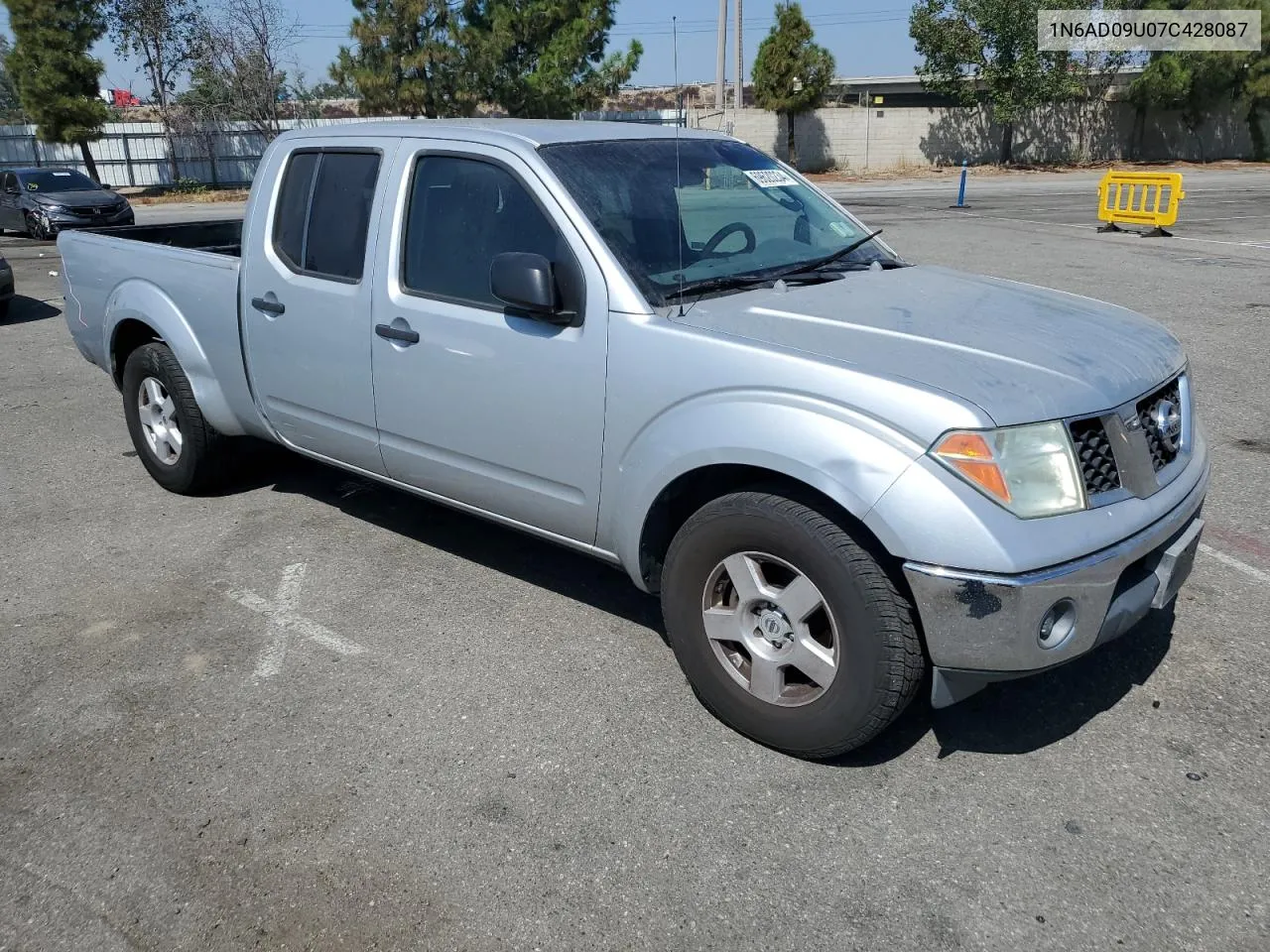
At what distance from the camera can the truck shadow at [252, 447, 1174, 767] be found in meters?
3.45

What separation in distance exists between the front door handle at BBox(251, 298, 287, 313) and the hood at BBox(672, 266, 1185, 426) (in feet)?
6.67

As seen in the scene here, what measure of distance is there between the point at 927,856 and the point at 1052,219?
21.9 meters

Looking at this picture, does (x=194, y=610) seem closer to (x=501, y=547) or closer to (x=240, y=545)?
(x=240, y=545)

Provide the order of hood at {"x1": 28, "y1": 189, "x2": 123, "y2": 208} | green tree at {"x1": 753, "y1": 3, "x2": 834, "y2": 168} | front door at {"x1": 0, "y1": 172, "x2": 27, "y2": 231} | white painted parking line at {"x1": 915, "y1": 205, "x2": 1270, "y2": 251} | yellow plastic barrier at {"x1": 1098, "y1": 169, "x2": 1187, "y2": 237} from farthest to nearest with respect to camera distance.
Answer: green tree at {"x1": 753, "y1": 3, "x2": 834, "y2": 168}
front door at {"x1": 0, "y1": 172, "x2": 27, "y2": 231}
hood at {"x1": 28, "y1": 189, "x2": 123, "y2": 208}
yellow plastic barrier at {"x1": 1098, "y1": 169, "x2": 1187, "y2": 237}
white painted parking line at {"x1": 915, "y1": 205, "x2": 1270, "y2": 251}

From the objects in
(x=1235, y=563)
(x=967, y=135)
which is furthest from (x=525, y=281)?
(x=967, y=135)

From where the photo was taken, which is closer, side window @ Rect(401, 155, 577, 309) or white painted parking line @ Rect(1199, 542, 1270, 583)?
side window @ Rect(401, 155, 577, 309)

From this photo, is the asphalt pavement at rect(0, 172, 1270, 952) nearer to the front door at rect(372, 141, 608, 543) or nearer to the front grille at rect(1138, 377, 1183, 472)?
the front door at rect(372, 141, 608, 543)

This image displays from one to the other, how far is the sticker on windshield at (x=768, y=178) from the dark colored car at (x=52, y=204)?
828 inches

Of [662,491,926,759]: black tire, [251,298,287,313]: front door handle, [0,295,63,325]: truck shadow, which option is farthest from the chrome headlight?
[0,295,63,325]: truck shadow

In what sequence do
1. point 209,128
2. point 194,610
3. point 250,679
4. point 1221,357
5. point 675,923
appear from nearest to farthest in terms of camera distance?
point 675,923 < point 250,679 < point 194,610 < point 1221,357 < point 209,128

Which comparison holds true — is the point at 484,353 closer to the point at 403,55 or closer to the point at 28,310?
the point at 28,310

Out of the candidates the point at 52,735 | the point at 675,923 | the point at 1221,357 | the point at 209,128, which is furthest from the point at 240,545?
the point at 209,128

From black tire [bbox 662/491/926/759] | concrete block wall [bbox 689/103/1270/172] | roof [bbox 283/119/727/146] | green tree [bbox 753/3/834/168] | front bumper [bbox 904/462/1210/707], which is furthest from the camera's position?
concrete block wall [bbox 689/103/1270/172]

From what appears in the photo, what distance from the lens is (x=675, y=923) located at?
2676mm
